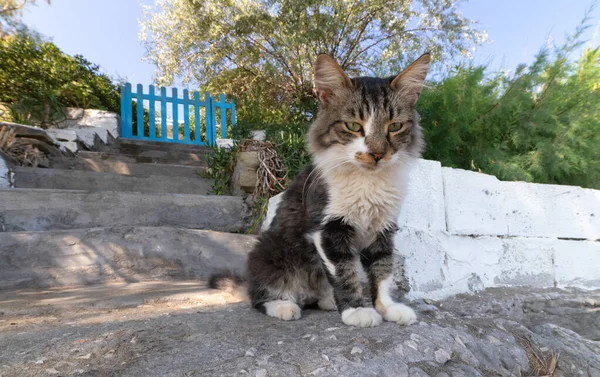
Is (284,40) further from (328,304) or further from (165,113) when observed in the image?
(328,304)

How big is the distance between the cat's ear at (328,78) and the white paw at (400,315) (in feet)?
3.62

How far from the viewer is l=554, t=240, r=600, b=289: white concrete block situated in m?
2.55

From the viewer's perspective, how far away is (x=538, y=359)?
4.82 ft

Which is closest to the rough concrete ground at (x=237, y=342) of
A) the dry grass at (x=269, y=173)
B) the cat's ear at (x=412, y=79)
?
the cat's ear at (x=412, y=79)

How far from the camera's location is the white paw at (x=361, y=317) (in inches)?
53.9

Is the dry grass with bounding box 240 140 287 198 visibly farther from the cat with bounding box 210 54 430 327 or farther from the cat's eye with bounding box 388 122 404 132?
the cat's eye with bounding box 388 122 404 132

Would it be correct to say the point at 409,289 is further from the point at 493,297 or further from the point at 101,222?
the point at 101,222

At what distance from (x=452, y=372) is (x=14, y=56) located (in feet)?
23.9

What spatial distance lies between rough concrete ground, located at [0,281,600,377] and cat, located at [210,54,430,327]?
0.13 m

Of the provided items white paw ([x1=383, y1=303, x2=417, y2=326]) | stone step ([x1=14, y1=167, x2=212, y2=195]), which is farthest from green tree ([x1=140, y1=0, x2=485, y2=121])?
white paw ([x1=383, y1=303, x2=417, y2=326])

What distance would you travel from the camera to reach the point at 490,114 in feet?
9.37

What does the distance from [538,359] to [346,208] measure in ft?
3.60

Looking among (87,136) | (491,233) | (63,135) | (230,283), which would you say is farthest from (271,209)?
(87,136)

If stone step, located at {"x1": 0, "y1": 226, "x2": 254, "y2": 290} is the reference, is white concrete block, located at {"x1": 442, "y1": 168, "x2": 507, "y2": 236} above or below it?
above
